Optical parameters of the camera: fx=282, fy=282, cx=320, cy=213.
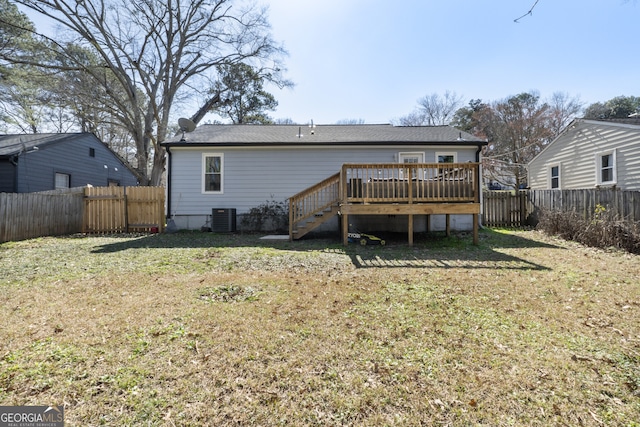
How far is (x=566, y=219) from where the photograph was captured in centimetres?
808

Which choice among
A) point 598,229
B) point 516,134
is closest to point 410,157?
point 598,229

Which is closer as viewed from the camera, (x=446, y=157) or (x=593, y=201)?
(x=593, y=201)

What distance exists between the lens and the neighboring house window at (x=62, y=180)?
46.5 feet

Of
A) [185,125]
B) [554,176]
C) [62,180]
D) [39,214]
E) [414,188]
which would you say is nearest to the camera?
[414,188]

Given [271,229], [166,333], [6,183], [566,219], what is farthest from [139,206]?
[566,219]

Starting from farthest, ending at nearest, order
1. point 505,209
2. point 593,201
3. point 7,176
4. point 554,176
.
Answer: point 554,176
point 7,176
point 505,209
point 593,201

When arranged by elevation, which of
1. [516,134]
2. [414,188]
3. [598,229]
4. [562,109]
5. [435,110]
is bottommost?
[598,229]

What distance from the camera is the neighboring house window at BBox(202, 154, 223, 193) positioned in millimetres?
10195

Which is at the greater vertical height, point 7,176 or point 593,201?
point 7,176

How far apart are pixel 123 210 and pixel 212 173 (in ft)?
11.6

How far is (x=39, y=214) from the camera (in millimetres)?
8734

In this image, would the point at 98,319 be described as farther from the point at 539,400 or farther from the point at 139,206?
the point at 139,206

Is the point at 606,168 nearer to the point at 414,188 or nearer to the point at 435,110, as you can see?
the point at 414,188

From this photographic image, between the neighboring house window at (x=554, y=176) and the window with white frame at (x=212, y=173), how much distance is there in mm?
14666
